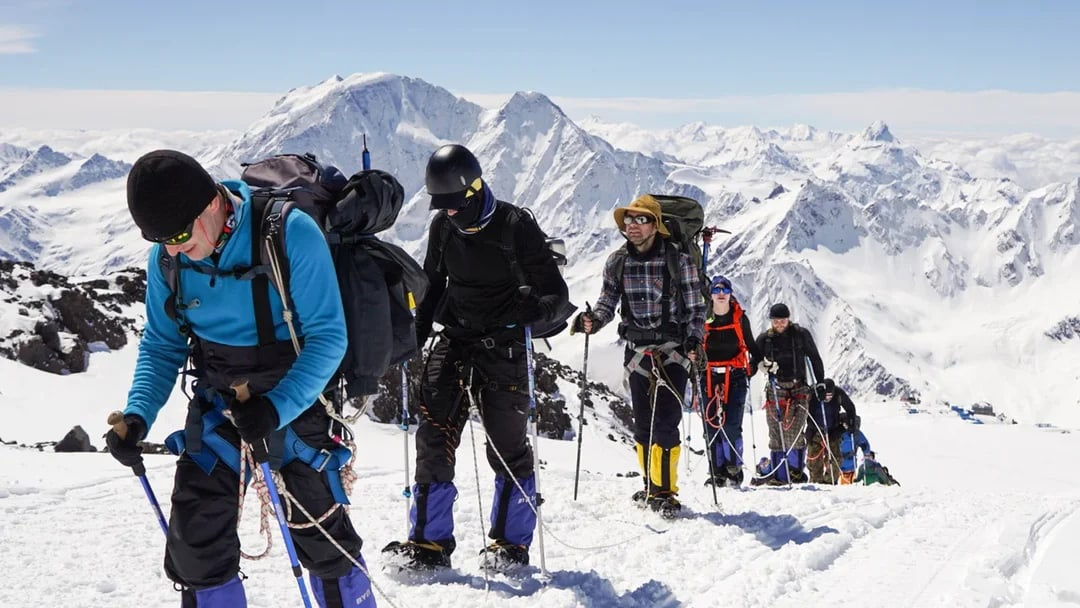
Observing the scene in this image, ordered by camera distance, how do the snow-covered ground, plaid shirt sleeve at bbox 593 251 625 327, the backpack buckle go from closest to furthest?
the backpack buckle, the snow-covered ground, plaid shirt sleeve at bbox 593 251 625 327

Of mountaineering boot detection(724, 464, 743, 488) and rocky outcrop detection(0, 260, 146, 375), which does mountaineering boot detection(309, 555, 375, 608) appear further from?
rocky outcrop detection(0, 260, 146, 375)

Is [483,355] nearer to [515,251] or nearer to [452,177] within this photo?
[515,251]

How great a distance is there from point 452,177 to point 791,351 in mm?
9901

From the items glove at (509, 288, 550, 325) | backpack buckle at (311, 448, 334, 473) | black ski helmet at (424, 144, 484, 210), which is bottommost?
backpack buckle at (311, 448, 334, 473)

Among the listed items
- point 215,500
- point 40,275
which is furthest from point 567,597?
point 40,275

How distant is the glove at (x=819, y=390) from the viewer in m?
15.0

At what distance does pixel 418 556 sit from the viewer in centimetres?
668

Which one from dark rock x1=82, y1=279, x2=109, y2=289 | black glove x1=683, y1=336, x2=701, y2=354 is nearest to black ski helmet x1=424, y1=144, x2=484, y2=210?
black glove x1=683, y1=336, x2=701, y2=354

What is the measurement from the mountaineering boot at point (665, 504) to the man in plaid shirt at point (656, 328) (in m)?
0.01

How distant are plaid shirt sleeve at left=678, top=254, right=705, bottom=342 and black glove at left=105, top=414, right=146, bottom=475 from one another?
6.01m

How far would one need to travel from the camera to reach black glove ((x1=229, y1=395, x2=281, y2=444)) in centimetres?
384

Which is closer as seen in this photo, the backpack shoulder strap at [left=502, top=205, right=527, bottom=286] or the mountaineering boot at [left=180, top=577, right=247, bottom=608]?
the mountaineering boot at [left=180, top=577, right=247, bottom=608]

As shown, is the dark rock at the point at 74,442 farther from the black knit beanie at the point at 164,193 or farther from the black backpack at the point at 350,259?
the black knit beanie at the point at 164,193

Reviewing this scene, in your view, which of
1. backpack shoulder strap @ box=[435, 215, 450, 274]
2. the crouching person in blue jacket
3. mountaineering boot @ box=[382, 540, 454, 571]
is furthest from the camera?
backpack shoulder strap @ box=[435, 215, 450, 274]
